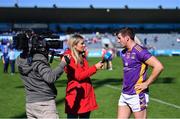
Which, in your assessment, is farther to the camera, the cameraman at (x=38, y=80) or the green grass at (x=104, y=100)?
the green grass at (x=104, y=100)

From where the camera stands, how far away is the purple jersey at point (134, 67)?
227 inches

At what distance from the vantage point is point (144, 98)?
5.84m

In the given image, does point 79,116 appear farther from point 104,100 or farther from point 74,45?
point 104,100

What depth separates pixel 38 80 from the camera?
5.32 meters

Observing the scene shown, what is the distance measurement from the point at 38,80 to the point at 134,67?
1.37 meters

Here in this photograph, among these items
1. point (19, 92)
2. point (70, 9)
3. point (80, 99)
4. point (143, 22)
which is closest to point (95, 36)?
point (70, 9)

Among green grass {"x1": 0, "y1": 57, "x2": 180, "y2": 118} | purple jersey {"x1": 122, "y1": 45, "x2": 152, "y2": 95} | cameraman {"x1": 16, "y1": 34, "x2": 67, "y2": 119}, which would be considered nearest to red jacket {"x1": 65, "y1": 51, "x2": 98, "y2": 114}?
purple jersey {"x1": 122, "y1": 45, "x2": 152, "y2": 95}

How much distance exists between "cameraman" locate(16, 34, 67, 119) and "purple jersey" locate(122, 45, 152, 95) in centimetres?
100

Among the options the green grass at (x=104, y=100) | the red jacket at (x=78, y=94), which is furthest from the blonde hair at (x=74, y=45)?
the green grass at (x=104, y=100)

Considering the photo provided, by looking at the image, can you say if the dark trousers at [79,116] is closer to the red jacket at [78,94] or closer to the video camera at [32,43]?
the red jacket at [78,94]

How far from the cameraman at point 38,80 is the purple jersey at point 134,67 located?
3.27ft

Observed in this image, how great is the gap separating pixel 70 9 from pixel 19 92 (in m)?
39.4

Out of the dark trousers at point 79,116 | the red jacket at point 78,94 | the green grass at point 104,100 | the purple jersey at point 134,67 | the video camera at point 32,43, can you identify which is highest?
the video camera at point 32,43

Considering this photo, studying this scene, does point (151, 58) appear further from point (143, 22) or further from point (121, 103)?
point (143, 22)
